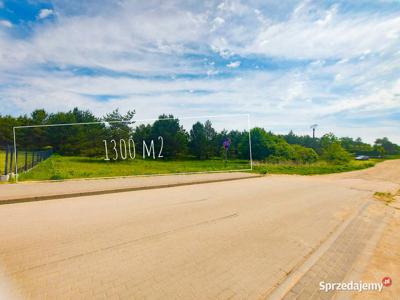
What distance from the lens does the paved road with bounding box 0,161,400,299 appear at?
3.51m

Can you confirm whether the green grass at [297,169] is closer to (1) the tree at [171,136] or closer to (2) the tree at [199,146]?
(1) the tree at [171,136]

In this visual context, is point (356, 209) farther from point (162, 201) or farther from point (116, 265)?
point (116, 265)

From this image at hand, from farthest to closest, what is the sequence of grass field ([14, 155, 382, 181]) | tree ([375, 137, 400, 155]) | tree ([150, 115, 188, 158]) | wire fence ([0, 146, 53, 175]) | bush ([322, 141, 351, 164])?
tree ([375, 137, 400, 155])
tree ([150, 115, 188, 158])
bush ([322, 141, 351, 164])
grass field ([14, 155, 382, 181])
wire fence ([0, 146, 53, 175])

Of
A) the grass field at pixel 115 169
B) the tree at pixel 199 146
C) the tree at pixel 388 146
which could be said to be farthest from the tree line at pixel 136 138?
the tree at pixel 388 146

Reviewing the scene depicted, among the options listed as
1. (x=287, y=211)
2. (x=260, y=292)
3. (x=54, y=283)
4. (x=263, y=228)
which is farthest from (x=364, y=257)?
(x=54, y=283)

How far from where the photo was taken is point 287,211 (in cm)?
866

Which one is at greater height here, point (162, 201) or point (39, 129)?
point (39, 129)

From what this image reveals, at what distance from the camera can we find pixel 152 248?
4910 mm

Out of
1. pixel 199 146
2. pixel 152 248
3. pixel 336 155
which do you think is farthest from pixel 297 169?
pixel 152 248

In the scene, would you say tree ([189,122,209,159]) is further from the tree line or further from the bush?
the bush

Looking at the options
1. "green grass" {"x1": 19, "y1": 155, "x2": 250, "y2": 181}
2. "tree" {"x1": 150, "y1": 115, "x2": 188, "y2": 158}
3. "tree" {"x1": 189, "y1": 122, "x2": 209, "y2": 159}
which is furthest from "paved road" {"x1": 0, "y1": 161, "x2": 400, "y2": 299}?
"tree" {"x1": 189, "y1": 122, "x2": 209, "y2": 159}

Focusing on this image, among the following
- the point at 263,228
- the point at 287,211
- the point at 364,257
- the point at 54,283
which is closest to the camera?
the point at 54,283

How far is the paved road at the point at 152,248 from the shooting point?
11.5 feet

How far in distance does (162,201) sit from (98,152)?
99.4 feet
